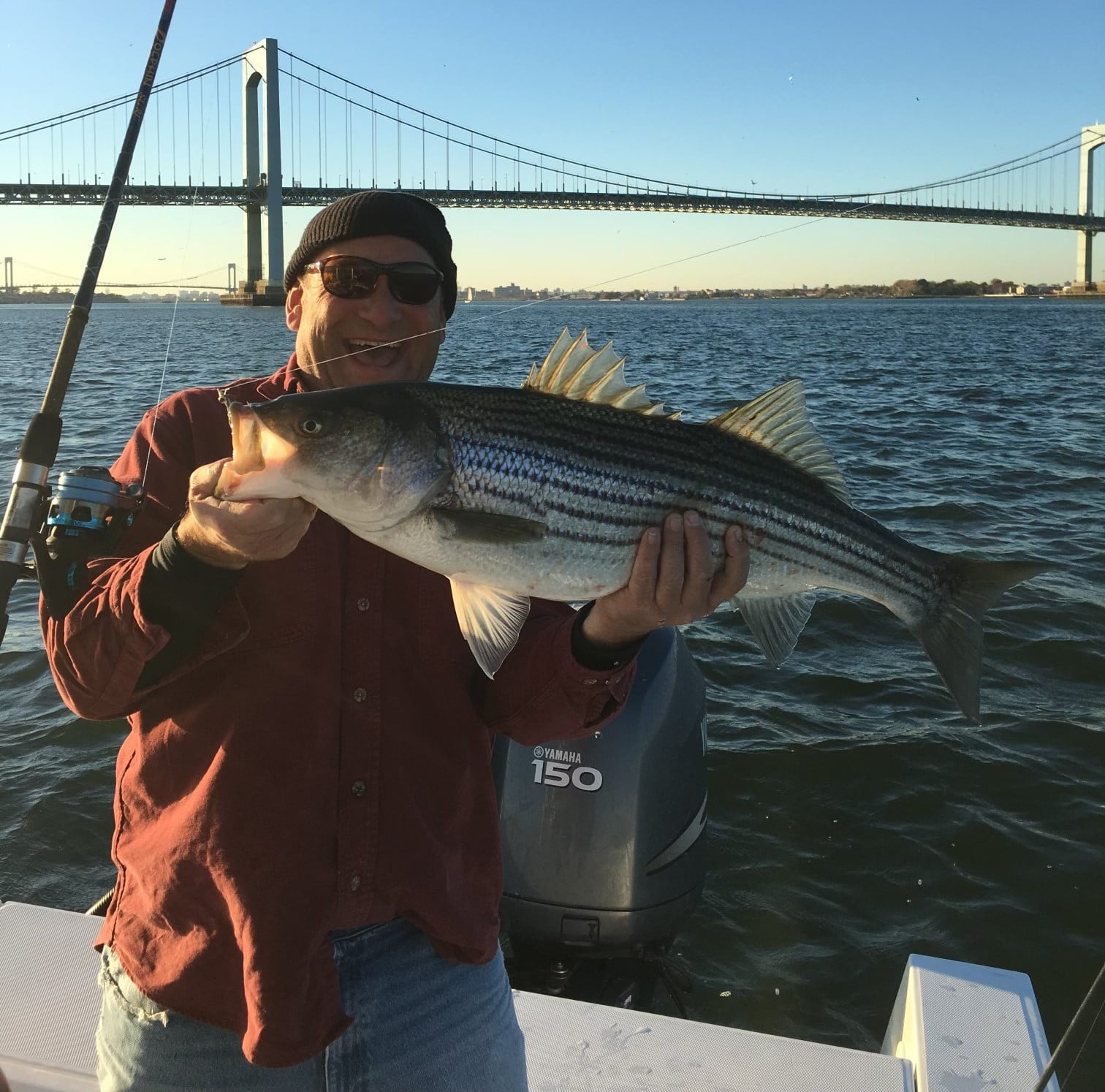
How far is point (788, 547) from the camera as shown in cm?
308

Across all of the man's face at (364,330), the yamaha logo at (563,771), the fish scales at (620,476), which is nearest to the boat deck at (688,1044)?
the yamaha logo at (563,771)

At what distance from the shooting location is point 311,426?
259cm

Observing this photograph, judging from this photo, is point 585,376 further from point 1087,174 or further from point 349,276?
point 1087,174

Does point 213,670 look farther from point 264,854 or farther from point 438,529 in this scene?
point 438,529

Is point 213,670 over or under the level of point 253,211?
under

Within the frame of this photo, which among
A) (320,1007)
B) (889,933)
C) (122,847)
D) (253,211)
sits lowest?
(889,933)

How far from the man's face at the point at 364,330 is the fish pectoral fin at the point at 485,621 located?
79 centimetres

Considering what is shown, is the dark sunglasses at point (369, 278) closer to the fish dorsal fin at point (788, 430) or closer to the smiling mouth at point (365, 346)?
the smiling mouth at point (365, 346)

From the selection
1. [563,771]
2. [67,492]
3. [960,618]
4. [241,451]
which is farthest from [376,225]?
[563,771]

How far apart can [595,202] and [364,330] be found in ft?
188

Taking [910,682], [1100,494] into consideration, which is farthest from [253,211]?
[910,682]

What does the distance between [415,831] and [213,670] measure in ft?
2.29

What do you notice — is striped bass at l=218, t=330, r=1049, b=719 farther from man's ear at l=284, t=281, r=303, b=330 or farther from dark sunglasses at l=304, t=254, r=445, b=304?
man's ear at l=284, t=281, r=303, b=330

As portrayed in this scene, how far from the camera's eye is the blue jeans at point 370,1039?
2.54 meters
